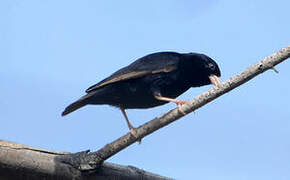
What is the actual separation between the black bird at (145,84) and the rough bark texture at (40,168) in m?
1.19

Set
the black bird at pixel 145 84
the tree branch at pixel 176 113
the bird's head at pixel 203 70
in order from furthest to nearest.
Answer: the bird's head at pixel 203 70, the black bird at pixel 145 84, the tree branch at pixel 176 113

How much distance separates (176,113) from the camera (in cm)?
385

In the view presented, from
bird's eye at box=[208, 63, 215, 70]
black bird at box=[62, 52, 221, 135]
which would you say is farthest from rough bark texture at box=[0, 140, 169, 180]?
bird's eye at box=[208, 63, 215, 70]

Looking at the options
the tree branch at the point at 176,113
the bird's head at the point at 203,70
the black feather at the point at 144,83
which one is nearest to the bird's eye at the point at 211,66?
the bird's head at the point at 203,70

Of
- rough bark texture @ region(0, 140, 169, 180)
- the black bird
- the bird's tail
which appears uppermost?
the black bird

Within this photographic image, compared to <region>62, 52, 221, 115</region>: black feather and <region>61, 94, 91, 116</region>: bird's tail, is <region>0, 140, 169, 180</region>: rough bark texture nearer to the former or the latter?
<region>61, 94, 91, 116</region>: bird's tail

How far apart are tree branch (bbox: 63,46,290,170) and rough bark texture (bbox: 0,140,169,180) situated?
9 cm

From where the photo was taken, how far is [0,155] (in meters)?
3.93

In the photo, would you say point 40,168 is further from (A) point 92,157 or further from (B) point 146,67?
(B) point 146,67

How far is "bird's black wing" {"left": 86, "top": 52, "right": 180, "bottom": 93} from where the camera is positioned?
5.76 metres

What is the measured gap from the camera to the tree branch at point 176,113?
349 cm

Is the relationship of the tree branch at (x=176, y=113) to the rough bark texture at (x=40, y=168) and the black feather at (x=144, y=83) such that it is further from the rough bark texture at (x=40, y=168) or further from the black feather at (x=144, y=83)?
the black feather at (x=144, y=83)

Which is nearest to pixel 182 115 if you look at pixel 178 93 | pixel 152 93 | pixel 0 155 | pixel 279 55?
pixel 279 55

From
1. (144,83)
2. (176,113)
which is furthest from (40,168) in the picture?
(144,83)
